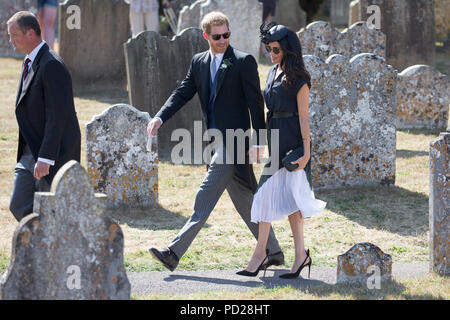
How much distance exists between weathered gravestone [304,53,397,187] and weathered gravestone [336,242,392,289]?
3.12 m

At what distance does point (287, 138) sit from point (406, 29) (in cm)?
945

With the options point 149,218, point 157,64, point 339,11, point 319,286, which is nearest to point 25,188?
point 319,286

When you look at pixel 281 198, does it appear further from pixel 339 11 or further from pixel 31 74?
pixel 339 11

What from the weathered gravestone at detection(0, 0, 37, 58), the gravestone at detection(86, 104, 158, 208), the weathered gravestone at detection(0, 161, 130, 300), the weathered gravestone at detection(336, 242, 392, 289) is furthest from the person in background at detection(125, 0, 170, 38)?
the weathered gravestone at detection(0, 161, 130, 300)

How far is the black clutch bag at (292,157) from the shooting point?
576 cm

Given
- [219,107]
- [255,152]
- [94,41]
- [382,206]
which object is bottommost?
[382,206]

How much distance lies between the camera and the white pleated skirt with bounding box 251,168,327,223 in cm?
582

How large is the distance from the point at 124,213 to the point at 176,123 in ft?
10.1

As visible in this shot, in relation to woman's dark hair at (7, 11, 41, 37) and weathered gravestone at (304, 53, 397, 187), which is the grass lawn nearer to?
weathered gravestone at (304, 53, 397, 187)

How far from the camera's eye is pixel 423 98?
11.6 m

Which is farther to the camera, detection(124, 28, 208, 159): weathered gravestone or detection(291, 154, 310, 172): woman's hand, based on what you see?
detection(124, 28, 208, 159): weathered gravestone

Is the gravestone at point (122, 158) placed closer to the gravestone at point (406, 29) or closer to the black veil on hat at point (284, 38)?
the black veil on hat at point (284, 38)

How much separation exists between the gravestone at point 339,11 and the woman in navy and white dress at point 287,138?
18.4 meters
